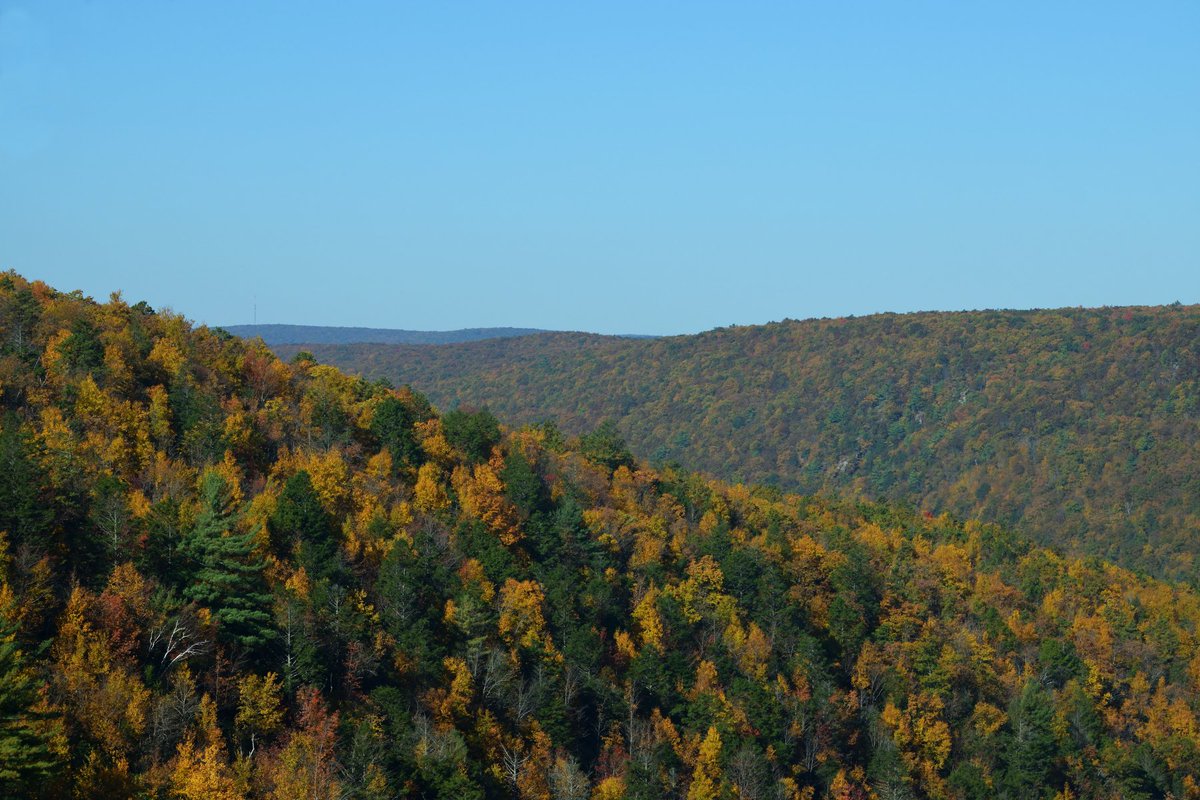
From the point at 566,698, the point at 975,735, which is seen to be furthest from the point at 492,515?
the point at 975,735

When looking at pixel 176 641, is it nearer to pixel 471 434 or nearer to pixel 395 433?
pixel 395 433

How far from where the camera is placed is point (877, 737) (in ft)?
257

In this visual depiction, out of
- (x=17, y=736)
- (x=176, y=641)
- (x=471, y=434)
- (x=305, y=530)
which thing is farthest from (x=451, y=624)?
(x=17, y=736)

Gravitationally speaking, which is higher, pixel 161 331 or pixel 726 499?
pixel 161 331

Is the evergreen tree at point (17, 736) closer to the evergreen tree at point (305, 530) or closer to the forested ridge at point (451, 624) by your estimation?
the forested ridge at point (451, 624)

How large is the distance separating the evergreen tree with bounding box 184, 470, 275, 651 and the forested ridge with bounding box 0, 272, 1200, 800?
16 cm

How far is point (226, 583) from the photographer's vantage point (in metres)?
53.5

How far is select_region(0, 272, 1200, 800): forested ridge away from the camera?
159 feet

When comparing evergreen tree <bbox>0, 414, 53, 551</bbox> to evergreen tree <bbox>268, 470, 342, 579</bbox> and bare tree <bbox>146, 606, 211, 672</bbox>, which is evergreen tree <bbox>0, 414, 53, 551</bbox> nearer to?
bare tree <bbox>146, 606, 211, 672</bbox>

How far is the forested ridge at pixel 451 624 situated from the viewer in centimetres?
4841

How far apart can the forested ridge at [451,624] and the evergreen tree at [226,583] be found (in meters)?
0.16

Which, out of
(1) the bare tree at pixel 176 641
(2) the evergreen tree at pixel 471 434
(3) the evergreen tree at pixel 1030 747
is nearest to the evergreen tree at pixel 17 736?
(1) the bare tree at pixel 176 641

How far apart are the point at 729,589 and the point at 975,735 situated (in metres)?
17.1

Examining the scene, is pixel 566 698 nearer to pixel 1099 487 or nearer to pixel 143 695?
pixel 143 695
